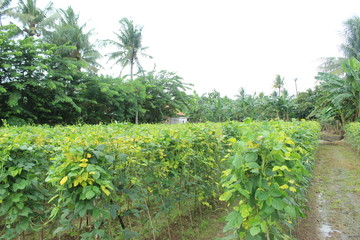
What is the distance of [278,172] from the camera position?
56.6 inches

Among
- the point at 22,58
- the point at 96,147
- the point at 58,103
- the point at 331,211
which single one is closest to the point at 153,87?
the point at 58,103

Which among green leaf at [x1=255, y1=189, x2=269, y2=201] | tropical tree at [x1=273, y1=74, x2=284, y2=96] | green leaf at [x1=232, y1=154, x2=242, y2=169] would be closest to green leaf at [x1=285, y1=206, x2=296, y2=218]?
green leaf at [x1=255, y1=189, x2=269, y2=201]

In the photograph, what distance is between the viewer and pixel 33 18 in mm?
19453

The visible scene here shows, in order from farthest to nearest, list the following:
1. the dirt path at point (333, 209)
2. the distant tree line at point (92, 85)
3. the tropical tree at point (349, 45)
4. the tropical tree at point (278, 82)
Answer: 1. the tropical tree at point (278, 82)
2. the tropical tree at point (349, 45)
3. the distant tree line at point (92, 85)
4. the dirt path at point (333, 209)

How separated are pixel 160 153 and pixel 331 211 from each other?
3230 mm

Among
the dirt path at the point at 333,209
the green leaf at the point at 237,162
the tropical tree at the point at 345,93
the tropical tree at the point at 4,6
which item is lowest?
the dirt path at the point at 333,209

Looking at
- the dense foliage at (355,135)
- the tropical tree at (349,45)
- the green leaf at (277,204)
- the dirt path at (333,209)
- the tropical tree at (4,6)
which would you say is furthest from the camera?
the tropical tree at (349,45)

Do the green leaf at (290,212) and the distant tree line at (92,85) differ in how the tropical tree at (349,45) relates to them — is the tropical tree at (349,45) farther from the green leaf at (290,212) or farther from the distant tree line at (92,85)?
the green leaf at (290,212)

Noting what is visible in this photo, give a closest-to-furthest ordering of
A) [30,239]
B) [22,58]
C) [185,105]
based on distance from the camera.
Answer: [30,239] < [22,58] < [185,105]

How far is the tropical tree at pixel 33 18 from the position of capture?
19594 millimetres

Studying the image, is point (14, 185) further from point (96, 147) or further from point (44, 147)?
point (96, 147)

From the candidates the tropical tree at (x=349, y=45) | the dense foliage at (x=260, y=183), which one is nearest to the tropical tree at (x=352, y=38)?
the tropical tree at (x=349, y=45)

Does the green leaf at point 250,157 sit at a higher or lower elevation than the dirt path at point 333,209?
higher

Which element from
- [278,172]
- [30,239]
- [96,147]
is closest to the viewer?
[278,172]
